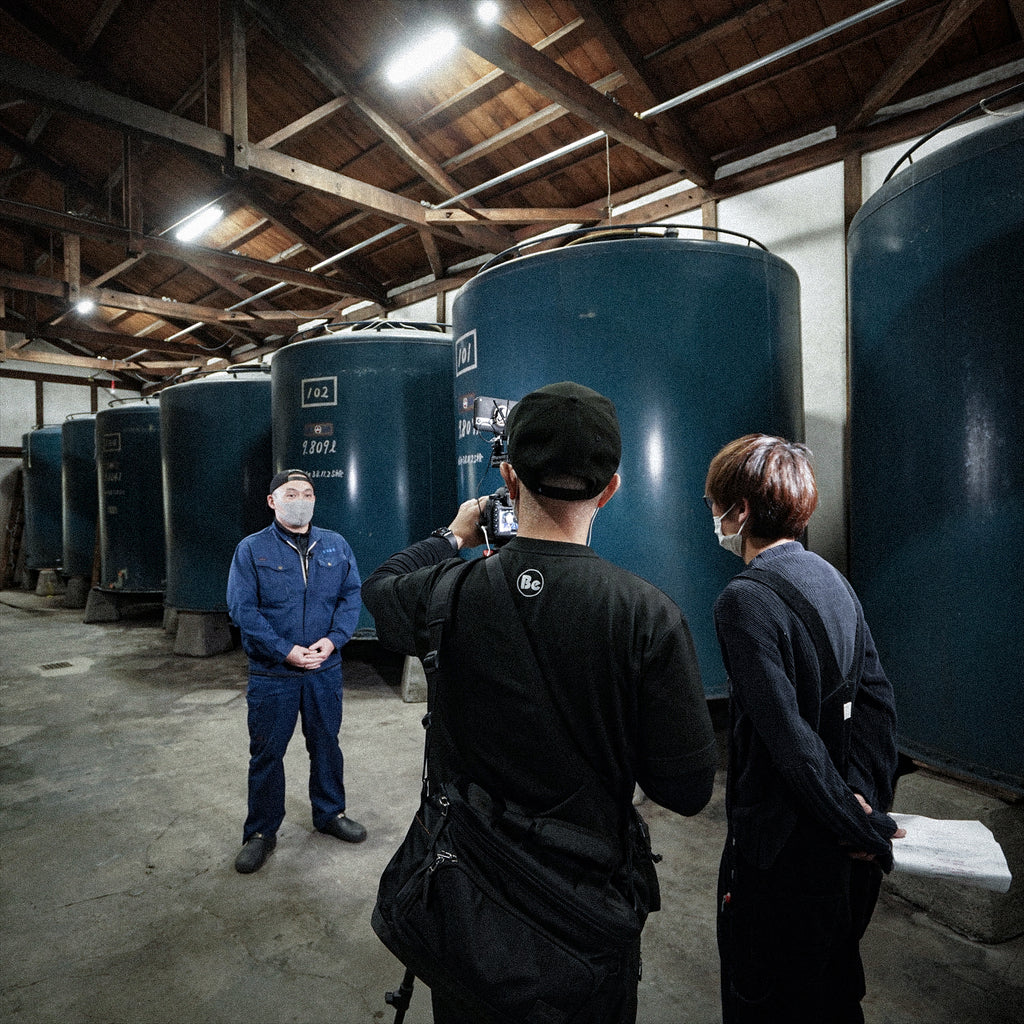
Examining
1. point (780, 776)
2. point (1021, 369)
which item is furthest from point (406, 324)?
point (780, 776)

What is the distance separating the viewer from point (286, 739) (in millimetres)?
2988

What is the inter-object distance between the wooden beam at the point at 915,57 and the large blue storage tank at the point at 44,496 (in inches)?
511

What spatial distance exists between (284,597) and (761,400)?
8.75 feet

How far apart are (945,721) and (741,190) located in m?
5.09

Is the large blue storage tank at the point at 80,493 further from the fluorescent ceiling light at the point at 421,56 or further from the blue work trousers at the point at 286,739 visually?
the blue work trousers at the point at 286,739

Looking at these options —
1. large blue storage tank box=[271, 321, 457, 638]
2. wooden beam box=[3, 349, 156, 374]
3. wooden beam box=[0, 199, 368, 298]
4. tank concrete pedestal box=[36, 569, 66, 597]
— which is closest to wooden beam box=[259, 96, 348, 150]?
wooden beam box=[0, 199, 368, 298]

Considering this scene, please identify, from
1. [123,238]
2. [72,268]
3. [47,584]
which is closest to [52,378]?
[47,584]

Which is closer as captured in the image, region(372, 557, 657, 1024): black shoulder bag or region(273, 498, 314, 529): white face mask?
region(372, 557, 657, 1024): black shoulder bag

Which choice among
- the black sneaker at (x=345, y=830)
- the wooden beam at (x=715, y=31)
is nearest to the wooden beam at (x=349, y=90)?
the wooden beam at (x=715, y=31)

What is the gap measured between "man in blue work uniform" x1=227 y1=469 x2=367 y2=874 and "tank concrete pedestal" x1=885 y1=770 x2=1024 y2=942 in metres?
2.33

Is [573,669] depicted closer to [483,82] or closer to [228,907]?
[228,907]

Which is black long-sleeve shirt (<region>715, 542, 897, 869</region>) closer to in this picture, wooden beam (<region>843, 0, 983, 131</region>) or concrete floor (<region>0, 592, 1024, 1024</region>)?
concrete floor (<region>0, 592, 1024, 1024</region>)

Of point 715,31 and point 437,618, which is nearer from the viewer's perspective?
point 437,618

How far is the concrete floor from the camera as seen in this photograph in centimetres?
210
